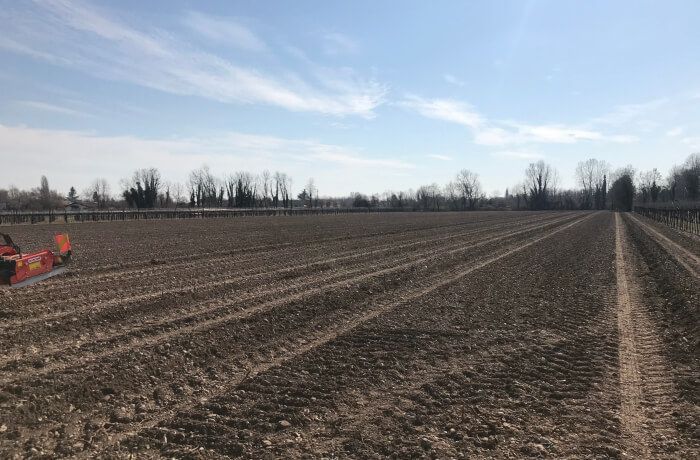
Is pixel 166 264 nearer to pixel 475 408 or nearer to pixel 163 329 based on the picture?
pixel 163 329

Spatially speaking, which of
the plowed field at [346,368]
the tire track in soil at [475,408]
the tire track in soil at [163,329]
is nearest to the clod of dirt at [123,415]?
the plowed field at [346,368]

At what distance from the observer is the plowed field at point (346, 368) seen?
545cm

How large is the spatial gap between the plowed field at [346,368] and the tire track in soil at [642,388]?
1.2 inches

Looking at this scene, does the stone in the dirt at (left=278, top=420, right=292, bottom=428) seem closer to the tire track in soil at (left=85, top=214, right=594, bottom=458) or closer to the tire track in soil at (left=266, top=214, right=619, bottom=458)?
the tire track in soil at (left=266, top=214, right=619, bottom=458)

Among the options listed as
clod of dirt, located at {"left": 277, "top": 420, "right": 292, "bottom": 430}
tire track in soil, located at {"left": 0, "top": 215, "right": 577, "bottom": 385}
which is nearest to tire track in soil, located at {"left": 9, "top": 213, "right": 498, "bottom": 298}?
tire track in soil, located at {"left": 0, "top": 215, "right": 577, "bottom": 385}

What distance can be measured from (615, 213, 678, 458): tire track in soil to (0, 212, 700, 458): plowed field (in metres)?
0.03

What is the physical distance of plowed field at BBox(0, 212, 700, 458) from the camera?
545 centimetres

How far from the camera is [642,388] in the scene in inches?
273

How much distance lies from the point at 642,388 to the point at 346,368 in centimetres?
408

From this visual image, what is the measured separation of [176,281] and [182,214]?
230ft

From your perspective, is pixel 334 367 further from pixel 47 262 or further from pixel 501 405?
pixel 47 262

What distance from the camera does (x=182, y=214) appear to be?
267 feet

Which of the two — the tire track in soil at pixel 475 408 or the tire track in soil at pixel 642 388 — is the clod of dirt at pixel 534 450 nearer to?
the tire track in soil at pixel 475 408

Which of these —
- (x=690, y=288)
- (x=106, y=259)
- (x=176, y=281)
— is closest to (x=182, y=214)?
(x=106, y=259)
